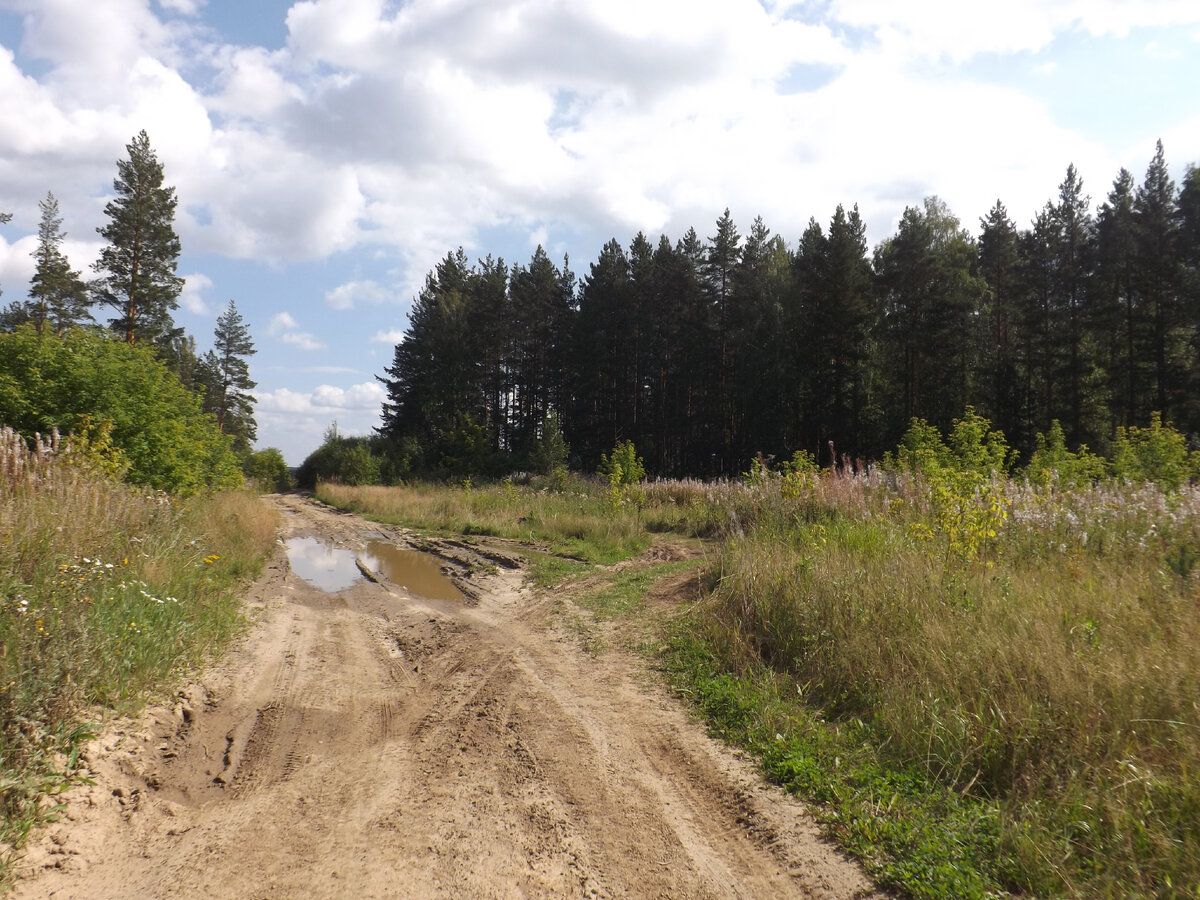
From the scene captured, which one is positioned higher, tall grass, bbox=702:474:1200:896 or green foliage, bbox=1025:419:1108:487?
green foliage, bbox=1025:419:1108:487

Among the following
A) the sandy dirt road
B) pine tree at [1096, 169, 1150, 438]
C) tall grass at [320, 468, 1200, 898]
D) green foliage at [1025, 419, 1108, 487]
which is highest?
pine tree at [1096, 169, 1150, 438]

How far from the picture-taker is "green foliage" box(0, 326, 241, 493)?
38.3 feet

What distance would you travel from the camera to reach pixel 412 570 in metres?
12.8

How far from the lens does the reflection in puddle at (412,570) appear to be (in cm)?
1069

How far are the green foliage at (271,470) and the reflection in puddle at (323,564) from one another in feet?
129

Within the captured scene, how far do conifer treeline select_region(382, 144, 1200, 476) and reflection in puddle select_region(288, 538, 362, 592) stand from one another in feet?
88.2

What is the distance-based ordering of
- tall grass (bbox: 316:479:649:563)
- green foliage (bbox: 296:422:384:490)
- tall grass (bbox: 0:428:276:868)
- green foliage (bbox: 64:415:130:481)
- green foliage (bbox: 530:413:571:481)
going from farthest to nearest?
green foliage (bbox: 296:422:384:490) → green foliage (bbox: 530:413:571:481) → tall grass (bbox: 316:479:649:563) → green foliage (bbox: 64:415:130:481) → tall grass (bbox: 0:428:276:868)

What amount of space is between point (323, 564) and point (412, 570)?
2.26 metres

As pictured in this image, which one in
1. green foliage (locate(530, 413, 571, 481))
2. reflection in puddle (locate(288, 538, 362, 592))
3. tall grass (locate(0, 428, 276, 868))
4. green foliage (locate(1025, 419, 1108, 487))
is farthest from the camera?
green foliage (locate(530, 413, 571, 481))

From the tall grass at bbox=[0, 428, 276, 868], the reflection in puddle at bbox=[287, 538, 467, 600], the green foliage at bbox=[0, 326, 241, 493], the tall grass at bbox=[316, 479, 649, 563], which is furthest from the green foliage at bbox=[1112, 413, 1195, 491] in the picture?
the green foliage at bbox=[0, 326, 241, 493]

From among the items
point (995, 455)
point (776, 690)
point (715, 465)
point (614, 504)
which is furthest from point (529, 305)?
point (776, 690)

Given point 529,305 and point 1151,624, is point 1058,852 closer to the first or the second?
point 1151,624

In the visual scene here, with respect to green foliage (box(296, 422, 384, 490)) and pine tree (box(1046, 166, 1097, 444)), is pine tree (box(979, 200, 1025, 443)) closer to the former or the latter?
pine tree (box(1046, 166, 1097, 444))

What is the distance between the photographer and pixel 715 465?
1661 inches
